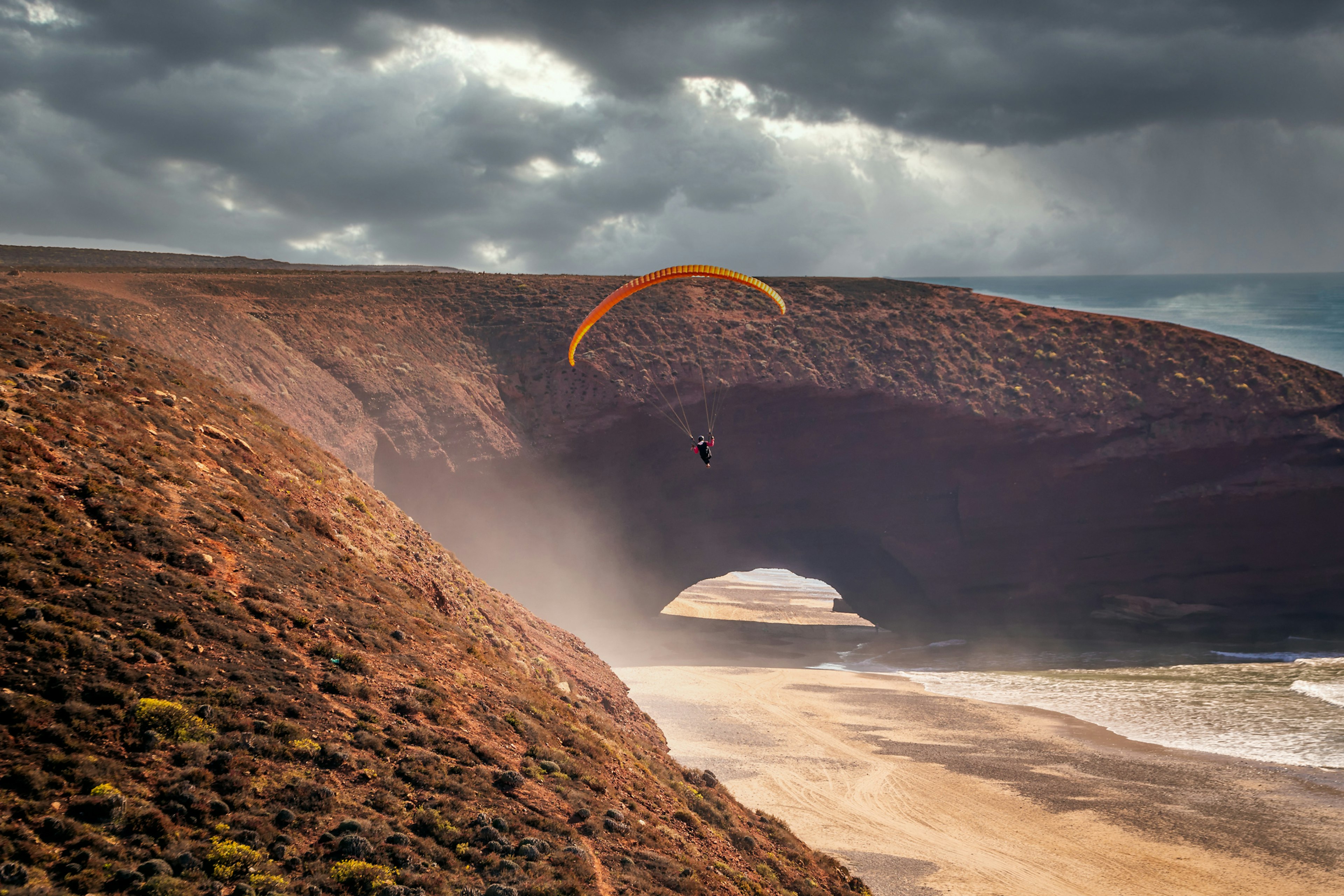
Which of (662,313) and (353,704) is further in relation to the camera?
(662,313)

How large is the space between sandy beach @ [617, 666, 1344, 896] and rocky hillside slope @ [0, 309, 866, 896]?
202 inches

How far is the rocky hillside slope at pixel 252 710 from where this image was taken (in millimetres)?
6668

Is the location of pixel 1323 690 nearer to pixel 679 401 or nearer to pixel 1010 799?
pixel 1010 799

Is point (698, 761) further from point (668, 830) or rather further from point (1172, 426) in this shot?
point (1172, 426)

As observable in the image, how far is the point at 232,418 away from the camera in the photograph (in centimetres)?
1642

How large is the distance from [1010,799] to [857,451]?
26.2m

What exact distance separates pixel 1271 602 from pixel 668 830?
44.3 metres

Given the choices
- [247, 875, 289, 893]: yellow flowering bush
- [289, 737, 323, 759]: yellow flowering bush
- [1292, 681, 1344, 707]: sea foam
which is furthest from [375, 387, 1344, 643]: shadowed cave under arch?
[247, 875, 289, 893]: yellow flowering bush

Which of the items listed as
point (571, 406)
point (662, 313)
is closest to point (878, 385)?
point (662, 313)

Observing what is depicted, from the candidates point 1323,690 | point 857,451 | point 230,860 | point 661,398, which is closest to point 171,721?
point 230,860

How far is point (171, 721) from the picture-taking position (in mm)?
7562

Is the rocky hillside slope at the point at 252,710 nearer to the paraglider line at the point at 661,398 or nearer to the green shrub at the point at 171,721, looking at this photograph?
the green shrub at the point at 171,721

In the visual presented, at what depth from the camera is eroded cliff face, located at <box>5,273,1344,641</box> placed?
128 ft

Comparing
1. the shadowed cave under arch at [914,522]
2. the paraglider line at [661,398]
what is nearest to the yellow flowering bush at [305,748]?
the shadowed cave under arch at [914,522]
